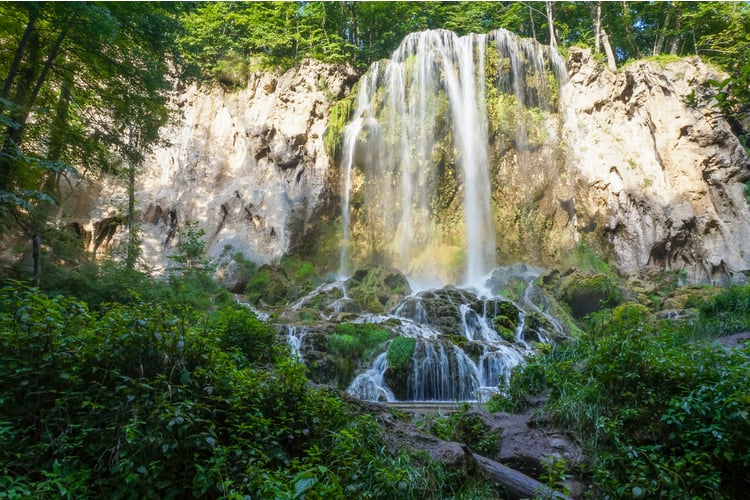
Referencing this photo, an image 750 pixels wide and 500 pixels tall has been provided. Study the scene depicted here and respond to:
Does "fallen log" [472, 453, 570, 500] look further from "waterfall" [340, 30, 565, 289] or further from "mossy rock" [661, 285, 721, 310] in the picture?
"waterfall" [340, 30, 565, 289]

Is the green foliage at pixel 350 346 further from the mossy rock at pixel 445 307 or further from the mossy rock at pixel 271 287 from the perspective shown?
the mossy rock at pixel 271 287

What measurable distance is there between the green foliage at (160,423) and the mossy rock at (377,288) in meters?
11.1

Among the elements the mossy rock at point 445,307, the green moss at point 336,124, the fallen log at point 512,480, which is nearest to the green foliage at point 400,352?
the mossy rock at point 445,307

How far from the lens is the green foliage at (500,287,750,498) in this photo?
11.8 ft

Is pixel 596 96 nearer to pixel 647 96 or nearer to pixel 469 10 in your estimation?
pixel 647 96

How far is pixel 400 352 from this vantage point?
10125 millimetres

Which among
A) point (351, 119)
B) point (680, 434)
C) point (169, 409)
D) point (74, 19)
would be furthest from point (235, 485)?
point (351, 119)

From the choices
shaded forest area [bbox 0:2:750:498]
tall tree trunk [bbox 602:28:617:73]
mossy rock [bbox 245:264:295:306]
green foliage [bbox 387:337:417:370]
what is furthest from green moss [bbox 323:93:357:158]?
shaded forest area [bbox 0:2:750:498]

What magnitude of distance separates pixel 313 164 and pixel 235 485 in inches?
817

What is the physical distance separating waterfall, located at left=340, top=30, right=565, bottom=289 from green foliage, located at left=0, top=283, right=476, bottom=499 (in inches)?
692

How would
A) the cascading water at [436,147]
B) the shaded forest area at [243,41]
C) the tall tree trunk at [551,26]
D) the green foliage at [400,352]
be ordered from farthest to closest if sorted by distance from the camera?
the tall tree trunk at [551,26], the cascading water at [436,147], the green foliage at [400,352], the shaded forest area at [243,41]

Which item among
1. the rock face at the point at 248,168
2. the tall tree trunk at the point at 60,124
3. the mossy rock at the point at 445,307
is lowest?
the mossy rock at the point at 445,307

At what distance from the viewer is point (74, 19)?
8562 mm

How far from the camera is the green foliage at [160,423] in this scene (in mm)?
2984
